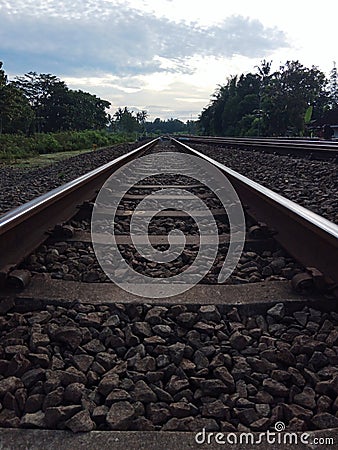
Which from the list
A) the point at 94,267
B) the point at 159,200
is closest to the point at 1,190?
the point at 159,200

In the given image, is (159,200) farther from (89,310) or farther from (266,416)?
(266,416)

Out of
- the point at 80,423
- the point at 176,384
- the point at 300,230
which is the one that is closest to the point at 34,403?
the point at 80,423

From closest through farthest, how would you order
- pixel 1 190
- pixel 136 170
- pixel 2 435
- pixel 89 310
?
pixel 2 435 → pixel 89 310 → pixel 1 190 → pixel 136 170

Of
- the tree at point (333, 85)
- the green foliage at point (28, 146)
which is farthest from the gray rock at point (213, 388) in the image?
the tree at point (333, 85)

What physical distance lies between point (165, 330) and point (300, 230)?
103 centimetres

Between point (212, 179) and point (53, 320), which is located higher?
point (212, 179)

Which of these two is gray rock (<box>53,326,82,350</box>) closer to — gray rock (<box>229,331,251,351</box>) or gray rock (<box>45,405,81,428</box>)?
gray rock (<box>45,405,81,428</box>)

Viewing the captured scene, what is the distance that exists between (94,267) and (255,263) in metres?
0.88

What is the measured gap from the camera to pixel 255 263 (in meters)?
2.41

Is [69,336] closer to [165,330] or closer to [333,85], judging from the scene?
[165,330]

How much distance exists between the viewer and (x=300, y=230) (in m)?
2.33

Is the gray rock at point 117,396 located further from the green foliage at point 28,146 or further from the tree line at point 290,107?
the tree line at point 290,107

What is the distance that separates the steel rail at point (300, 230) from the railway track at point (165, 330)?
1 centimetres

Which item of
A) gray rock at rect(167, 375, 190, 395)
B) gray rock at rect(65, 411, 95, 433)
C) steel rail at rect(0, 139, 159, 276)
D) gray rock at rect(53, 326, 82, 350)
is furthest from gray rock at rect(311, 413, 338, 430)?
steel rail at rect(0, 139, 159, 276)
